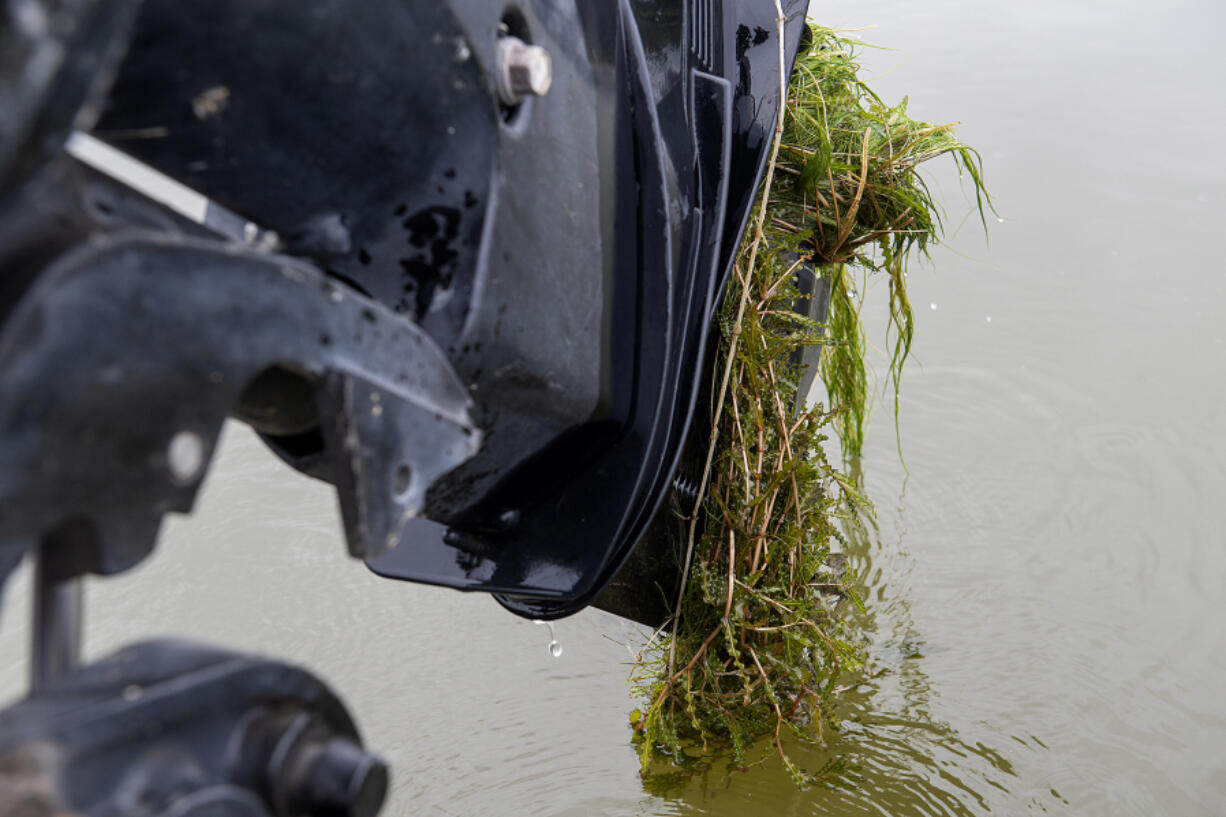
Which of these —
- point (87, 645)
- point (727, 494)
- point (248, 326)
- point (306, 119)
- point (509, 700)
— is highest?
point (306, 119)

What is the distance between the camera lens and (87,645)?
304 cm

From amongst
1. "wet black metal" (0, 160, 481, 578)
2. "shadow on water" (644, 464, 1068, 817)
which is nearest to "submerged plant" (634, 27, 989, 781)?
"shadow on water" (644, 464, 1068, 817)

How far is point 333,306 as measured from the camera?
91 cm

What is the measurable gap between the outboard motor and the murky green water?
4.01ft

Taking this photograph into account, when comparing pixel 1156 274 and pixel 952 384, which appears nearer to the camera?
pixel 952 384

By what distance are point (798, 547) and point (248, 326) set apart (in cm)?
160

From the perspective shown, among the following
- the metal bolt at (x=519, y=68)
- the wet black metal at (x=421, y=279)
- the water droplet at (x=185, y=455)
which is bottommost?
the water droplet at (x=185, y=455)

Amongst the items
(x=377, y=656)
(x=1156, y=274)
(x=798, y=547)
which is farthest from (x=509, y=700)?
(x=1156, y=274)

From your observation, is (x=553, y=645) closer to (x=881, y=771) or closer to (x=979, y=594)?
(x=881, y=771)

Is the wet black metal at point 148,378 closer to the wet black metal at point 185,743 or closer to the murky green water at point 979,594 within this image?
the wet black metal at point 185,743

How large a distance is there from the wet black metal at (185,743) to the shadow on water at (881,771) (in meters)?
1.67

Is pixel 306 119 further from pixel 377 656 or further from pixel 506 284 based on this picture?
pixel 377 656

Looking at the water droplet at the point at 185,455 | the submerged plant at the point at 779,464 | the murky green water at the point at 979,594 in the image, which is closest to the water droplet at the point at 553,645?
the murky green water at the point at 979,594

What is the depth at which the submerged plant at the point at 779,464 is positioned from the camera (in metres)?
2.10
